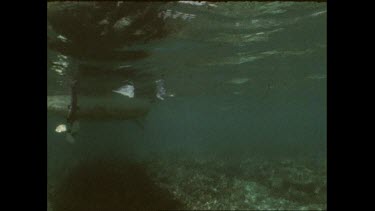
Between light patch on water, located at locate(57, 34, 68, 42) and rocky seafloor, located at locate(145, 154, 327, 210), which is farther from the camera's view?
rocky seafloor, located at locate(145, 154, 327, 210)

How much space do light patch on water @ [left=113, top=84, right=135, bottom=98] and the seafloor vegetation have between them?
6.95m

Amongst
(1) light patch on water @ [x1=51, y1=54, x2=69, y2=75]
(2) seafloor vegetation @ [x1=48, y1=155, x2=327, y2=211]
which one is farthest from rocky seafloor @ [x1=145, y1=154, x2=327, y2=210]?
(1) light patch on water @ [x1=51, y1=54, x2=69, y2=75]

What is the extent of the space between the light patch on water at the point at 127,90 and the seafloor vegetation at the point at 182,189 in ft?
22.8

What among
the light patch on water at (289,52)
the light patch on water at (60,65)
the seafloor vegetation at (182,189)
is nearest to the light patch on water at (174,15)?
the light patch on water at (60,65)

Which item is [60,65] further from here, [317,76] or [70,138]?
[317,76]

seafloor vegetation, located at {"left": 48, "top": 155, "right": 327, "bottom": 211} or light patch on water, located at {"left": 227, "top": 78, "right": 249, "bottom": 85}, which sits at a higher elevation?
light patch on water, located at {"left": 227, "top": 78, "right": 249, "bottom": 85}

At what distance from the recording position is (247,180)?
22.0 meters

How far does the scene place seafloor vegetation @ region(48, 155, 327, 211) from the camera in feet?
52.4

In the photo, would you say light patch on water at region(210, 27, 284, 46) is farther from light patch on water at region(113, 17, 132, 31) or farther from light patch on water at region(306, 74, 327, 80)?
light patch on water at region(306, 74, 327, 80)

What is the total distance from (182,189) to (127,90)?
13.7 m

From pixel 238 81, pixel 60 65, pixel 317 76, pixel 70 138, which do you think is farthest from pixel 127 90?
pixel 317 76

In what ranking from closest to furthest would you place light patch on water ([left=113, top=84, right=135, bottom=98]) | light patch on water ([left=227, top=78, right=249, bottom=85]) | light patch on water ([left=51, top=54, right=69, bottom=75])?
light patch on water ([left=51, top=54, right=69, bottom=75]) → light patch on water ([left=113, top=84, right=135, bottom=98]) → light patch on water ([left=227, top=78, right=249, bottom=85])
